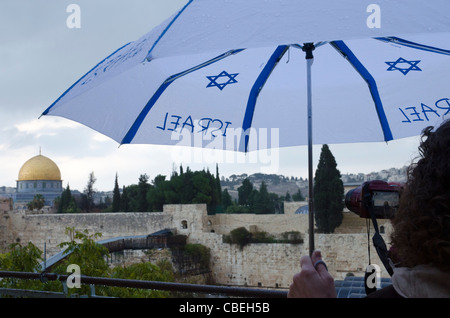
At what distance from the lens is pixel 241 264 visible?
1809 cm

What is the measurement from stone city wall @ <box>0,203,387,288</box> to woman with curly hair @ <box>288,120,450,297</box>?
597 inches

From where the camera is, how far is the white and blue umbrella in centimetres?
216

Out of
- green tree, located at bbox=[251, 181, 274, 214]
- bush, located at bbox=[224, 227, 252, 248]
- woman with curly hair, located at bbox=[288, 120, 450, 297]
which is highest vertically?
woman with curly hair, located at bbox=[288, 120, 450, 297]

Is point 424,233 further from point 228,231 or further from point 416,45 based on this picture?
point 228,231

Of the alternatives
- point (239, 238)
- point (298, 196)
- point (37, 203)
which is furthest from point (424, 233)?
point (298, 196)

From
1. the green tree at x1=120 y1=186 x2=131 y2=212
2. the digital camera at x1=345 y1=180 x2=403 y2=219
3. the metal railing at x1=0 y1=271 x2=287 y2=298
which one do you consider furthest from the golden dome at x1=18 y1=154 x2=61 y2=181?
the digital camera at x1=345 y1=180 x2=403 y2=219

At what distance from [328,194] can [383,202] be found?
1760 centimetres

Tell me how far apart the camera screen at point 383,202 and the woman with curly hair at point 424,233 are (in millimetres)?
384

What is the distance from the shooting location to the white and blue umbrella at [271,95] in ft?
7.08

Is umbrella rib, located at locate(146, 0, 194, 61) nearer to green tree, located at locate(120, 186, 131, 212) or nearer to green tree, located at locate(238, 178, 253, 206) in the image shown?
green tree, located at locate(120, 186, 131, 212)

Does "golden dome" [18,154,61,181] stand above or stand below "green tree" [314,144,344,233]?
above

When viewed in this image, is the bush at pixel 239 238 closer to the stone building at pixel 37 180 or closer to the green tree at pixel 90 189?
the green tree at pixel 90 189

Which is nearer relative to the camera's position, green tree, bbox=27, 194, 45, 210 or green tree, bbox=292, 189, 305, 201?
green tree, bbox=27, 194, 45, 210
